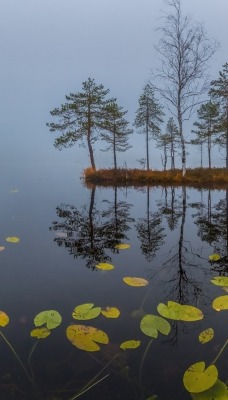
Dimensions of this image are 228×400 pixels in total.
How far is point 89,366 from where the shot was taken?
7.89 feet

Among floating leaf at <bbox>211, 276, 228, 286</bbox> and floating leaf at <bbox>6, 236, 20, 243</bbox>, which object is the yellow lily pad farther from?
floating leaf at <bbox>6, 236, 20, 243</bbox>

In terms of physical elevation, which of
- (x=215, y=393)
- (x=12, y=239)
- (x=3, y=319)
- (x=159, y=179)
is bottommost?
(x=215, y=393)

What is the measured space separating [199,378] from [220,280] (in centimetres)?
208

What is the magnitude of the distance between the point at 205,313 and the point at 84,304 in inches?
55.4

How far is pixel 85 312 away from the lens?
3146 mm

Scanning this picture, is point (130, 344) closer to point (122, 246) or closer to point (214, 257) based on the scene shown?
point (214, 257)

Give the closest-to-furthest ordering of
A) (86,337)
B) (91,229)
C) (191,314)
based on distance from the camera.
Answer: (86,337) < (191,314) < (91,229)

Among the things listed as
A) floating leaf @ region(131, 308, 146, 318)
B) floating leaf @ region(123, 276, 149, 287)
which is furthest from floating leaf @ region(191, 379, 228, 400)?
floating leaf @ region(123, 276, 149, 287)

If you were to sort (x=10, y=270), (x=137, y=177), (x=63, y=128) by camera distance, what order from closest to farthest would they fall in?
1. (x=10, y=270)
2. (x=137, y=177)
3. (x=63, y=128)

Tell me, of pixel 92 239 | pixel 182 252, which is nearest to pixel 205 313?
pixel 182 252

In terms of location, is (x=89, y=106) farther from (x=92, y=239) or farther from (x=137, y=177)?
(x=92, y=239)

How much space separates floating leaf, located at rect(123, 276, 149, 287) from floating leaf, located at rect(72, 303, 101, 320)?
91 cm

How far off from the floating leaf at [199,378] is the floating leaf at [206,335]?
18.3 inches

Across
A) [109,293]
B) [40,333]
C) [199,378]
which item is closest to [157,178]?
[109,293]
